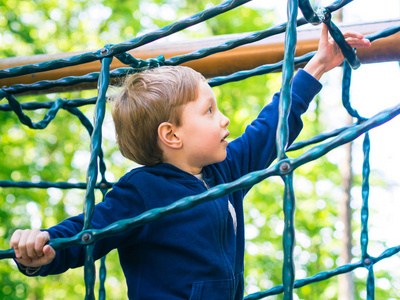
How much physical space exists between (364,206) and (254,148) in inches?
16.0

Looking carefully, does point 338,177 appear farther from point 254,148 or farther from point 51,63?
point 51,63

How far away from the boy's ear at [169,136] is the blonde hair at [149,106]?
0.05 ft

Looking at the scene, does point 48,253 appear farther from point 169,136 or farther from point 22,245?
point 169,136

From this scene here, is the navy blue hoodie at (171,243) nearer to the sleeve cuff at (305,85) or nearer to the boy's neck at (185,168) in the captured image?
the boy's neck at (185,168)

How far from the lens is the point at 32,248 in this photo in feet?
3.15

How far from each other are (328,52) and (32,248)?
96 cm

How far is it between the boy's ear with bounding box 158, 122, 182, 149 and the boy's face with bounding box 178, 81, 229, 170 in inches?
0.7

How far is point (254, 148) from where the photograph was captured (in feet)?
5.10

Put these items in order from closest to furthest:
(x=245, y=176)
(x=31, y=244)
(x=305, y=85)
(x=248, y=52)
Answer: (x=245, y=176) < (x=31, y=244) < (x=305, y=85) < (x=248, y=52)

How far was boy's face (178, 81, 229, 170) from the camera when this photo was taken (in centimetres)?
136

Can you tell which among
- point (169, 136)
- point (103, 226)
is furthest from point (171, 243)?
point (169, 136)

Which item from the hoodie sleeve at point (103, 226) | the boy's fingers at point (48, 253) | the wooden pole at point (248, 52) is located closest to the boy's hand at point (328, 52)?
the wooden pole at point (248, 52)

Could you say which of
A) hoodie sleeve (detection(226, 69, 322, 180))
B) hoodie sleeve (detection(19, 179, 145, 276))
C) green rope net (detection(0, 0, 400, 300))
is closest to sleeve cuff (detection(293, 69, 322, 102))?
hoodie sleeve (detection(226, 69, 322, 180))

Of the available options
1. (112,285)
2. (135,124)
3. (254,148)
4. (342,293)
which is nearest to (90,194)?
(135,124)
